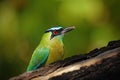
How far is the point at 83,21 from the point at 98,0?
1.58 ft

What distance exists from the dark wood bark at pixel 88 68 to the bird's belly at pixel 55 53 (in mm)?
1490

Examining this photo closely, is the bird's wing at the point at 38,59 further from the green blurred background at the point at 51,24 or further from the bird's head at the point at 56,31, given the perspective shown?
the green blurred background at the point at 51,24

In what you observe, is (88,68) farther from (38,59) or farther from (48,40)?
(48,40)

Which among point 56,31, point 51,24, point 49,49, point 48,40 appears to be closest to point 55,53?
point 49,49

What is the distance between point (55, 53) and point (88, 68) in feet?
6.71

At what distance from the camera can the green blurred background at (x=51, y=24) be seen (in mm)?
7141

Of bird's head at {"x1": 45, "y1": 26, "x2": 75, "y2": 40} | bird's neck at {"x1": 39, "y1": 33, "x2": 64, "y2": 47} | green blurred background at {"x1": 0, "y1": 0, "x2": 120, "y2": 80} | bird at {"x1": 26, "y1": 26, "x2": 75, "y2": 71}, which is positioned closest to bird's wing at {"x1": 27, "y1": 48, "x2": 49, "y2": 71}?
bird at {"x1": 26, "y1": 26, "x2": 75, "y2": 71}

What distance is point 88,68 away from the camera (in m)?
4.29

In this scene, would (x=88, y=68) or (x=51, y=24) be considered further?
(x=51, y=24)

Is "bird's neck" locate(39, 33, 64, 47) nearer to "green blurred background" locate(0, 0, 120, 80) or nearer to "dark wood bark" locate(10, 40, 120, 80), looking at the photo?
"green blurred background" locate(0, 0, 120, 80)

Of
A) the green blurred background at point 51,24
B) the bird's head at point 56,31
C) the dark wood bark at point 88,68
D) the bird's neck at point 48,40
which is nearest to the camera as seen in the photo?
the dark wood bark at point 88,68

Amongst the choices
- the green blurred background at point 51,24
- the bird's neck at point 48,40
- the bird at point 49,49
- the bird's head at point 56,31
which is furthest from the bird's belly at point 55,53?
the green blurred background at point 51,24

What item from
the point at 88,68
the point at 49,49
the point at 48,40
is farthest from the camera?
the point at 48,40

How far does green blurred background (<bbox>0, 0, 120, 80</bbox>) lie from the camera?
714cm
